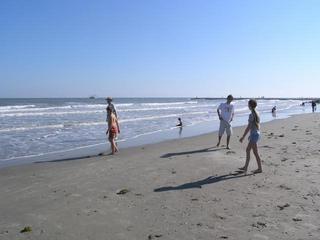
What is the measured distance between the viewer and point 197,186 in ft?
25.7

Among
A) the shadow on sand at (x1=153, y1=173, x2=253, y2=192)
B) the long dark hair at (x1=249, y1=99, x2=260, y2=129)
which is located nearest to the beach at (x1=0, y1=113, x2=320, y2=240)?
the shadow on sand at (x1=153, y1=173, x2=253, y2=192)

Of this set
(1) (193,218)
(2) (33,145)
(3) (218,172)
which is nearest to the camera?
(1) (193,218)

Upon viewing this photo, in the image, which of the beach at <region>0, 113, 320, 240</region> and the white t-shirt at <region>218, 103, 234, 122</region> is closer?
the beach at <region>0, 113, 320, 240</region>

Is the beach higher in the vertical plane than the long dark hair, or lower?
lower

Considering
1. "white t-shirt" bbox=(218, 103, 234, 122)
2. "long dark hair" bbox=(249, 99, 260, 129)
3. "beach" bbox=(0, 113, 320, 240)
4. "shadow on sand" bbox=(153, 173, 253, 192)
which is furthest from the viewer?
"white t-shirt" bbox=(218, 103, 234, 122)

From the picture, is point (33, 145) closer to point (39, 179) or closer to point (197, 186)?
point (39, 179)

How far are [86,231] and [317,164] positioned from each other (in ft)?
21.2

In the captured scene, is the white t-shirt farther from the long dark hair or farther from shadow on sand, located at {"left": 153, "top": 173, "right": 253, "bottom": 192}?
shadow on sand, located at {"left": 153, "top": 173, "right": 253, "bottom": 192}

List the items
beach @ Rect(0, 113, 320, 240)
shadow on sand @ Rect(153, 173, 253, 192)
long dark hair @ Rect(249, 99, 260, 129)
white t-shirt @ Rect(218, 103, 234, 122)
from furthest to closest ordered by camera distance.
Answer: white t-shirt @ Rect(218, 103, 234, 122) < long dark hair @ Rect(249, 99, 260, 129) < shadow on sand @ Rect(153, 173, 253, 192) < beach @ Rect(0, 113, 320, 240)

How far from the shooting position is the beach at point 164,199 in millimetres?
5453

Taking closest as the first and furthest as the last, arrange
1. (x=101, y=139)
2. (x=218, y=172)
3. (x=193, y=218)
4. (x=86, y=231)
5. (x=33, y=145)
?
1. (x=86, y=231)
2. (x=193, y=218)
3. (x=218, y=172)
4. (x=33, y=145)
5. (x=101, y=139)

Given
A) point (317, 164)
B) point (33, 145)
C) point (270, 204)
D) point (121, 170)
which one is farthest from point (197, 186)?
point (33, 145)

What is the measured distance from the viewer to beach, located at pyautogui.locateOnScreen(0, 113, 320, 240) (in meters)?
5.45

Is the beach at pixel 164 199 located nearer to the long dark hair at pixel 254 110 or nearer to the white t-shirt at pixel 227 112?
the long dark hair at pixel 254 110
